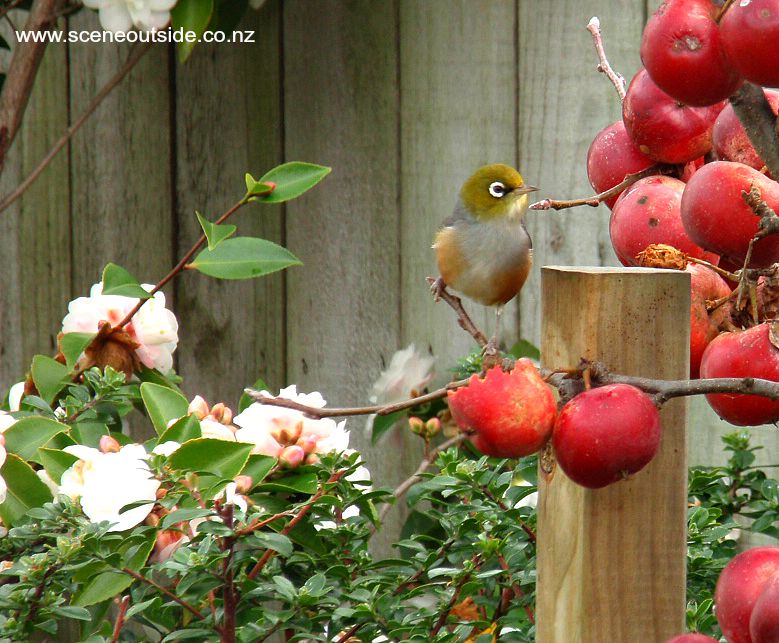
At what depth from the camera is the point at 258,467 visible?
1001 millimetres

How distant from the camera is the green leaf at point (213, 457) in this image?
2.98ft

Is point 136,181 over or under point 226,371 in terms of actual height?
over

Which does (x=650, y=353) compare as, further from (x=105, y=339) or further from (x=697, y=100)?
(x=105, y=339)

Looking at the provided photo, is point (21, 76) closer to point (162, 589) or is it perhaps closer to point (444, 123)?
point (444, 123)

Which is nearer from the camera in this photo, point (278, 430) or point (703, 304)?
point (703, 304)

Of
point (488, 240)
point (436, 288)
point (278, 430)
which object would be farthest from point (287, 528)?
point (488, 240)

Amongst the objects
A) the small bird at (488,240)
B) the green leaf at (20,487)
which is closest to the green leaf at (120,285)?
the green leaf at (20,487)

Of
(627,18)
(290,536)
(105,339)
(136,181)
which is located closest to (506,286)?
(627,18)

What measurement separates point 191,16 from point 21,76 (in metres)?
0.32

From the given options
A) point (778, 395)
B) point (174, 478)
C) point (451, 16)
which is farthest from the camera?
point (451, 16)

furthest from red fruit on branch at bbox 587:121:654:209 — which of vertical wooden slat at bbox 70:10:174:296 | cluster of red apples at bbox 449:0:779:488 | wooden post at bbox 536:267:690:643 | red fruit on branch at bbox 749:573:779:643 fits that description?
vertical wooden slat at bbox 70:10:174:296

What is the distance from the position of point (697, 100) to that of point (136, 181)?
5.76 feet

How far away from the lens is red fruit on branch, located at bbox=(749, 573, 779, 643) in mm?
452

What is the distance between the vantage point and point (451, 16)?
5.98 feet
